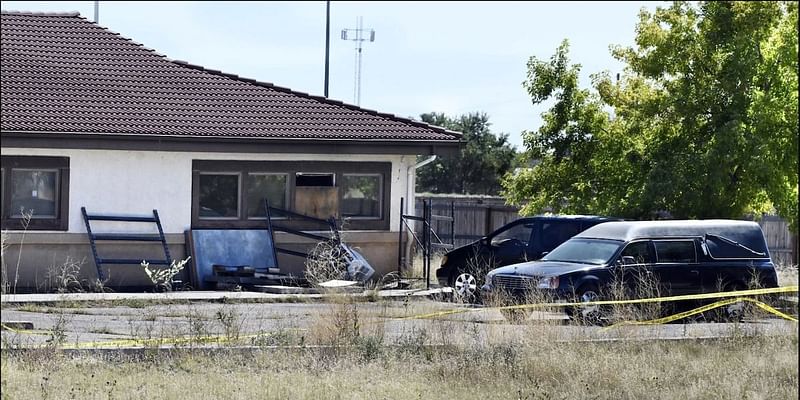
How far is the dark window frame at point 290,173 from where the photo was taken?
77.6 ft

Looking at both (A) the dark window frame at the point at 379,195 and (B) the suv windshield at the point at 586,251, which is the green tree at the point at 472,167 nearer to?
(A) the dark window frame at the point at 379,195

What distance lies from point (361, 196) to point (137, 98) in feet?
16.7

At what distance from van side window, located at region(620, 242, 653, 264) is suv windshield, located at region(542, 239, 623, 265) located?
0.49 feet

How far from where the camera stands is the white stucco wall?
2262cm

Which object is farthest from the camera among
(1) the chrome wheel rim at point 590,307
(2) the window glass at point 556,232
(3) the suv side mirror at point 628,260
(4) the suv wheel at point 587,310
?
(2) the window glass at point 556,232

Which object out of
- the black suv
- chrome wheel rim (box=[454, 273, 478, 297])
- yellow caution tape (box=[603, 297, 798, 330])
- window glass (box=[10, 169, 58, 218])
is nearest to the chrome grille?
yellow caution tape (box=[603, 297, 798, 330])

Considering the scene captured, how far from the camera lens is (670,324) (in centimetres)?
1764

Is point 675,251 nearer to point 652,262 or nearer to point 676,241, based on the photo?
point 676,241

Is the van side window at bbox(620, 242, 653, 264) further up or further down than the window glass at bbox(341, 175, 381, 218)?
further down

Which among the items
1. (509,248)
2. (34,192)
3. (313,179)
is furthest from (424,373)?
(313,179)

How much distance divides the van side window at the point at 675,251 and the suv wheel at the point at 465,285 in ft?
11.7

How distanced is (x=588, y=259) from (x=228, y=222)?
8.28 m

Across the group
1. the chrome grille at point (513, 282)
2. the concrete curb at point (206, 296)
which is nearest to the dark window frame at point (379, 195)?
the concrete curb at point (206, 296)

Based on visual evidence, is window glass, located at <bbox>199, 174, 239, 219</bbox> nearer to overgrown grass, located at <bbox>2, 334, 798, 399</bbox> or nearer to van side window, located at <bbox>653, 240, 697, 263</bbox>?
van side window, located at <bbox>653, 240, 697, 263</bbox>
